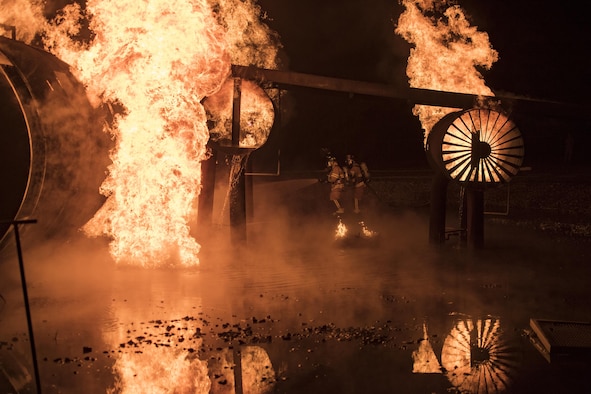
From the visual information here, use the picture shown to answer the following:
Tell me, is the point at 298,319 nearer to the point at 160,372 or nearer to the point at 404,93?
the point at 160,372

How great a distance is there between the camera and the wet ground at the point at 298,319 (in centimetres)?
555

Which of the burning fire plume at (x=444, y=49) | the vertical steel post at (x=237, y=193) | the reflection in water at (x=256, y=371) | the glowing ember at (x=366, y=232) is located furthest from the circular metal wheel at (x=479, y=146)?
the reflection in water at (x=256, y=371)

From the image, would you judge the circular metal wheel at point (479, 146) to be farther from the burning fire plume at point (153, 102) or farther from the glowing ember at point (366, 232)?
the burning fire plume at point (153, 102)

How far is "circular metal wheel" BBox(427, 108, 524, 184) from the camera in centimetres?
1246

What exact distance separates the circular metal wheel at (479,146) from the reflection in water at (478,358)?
575 cm

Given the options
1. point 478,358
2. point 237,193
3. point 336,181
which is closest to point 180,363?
point 478,358

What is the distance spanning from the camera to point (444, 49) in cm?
1495

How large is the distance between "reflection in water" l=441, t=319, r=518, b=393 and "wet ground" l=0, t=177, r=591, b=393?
21 mm

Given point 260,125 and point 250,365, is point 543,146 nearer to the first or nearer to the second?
point 260,125

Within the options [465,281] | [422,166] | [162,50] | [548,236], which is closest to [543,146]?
[422,166]

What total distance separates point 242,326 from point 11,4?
13.3 meters

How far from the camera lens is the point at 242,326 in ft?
23.4

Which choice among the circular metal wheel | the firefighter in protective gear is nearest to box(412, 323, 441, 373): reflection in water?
the circular metal wheel

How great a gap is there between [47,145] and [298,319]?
5112 millimetres
